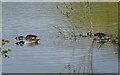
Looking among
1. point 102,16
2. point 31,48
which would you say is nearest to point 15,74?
point 31,48

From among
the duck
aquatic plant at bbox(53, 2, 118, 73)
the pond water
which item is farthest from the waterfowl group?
the duck

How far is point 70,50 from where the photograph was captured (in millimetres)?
3361

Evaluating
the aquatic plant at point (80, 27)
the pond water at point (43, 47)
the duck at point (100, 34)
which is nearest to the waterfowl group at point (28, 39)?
the pond water at point (43, 47)

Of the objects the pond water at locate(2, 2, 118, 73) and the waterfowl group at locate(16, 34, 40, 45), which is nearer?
the pond water at locate(2, 2, 118, 73)

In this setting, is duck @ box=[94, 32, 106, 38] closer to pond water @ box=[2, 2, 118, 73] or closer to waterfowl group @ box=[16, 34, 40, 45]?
pond water @ box=[2, 2, 118, 73]

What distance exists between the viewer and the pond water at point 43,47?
3178 mm

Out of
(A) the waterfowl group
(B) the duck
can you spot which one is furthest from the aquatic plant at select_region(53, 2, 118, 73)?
(A) the waterfowl group

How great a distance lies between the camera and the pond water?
3.18 meters

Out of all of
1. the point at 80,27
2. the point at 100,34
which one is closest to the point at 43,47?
the point at 80,27

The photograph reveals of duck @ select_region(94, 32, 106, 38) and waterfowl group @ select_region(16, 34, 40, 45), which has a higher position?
duck @ select_region(94, 32, 106, 38)

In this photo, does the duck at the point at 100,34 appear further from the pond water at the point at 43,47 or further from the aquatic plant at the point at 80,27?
the pond water at the point at 43,47

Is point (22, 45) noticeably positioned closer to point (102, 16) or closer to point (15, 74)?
point (15, 74)

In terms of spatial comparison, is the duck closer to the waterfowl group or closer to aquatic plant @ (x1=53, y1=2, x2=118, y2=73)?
aquatic plant @ (x1=53, y1=2, x2=118, y2=73)

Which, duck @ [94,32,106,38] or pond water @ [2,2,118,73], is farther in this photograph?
duck @ [94,32,106,38]
